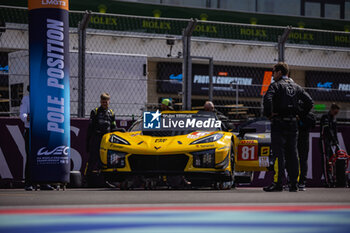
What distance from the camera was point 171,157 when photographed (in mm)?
8164

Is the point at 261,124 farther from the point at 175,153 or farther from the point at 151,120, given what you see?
the point at 175,153

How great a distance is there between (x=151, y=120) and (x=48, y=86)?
2.11 meters

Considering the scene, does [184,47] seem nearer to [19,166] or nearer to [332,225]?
[19,166]

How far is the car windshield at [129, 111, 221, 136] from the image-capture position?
8.89 meters

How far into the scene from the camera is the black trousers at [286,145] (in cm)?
771

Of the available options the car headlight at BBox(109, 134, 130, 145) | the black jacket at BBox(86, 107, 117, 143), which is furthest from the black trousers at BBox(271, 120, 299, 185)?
the black jacket at BBox(86, 107, 117, 143)

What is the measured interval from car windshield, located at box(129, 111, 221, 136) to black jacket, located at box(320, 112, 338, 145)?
8.25 feet

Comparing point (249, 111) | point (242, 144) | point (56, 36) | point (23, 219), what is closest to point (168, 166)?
point (242, 144)

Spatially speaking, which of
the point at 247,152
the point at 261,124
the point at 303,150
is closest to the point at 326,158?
the point at 261,124

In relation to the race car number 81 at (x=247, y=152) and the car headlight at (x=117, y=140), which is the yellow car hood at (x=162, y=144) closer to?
the car headlight at (x=117, y=140)

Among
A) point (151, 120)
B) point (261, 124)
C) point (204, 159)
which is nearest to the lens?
point (204, 159)

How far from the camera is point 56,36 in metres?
7.44

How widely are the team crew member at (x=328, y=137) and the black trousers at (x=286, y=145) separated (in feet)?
10.6

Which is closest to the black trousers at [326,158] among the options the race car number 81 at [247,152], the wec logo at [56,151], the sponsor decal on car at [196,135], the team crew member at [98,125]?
the race car number 81 at [247,152]
